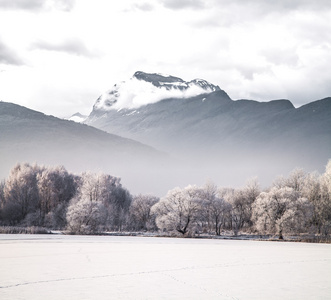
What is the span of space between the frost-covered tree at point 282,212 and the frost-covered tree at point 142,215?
91.9ft

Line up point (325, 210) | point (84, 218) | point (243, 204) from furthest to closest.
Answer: point (243, 204), point (84, 218), point (325, 210)

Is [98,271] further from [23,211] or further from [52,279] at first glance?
[23,211]

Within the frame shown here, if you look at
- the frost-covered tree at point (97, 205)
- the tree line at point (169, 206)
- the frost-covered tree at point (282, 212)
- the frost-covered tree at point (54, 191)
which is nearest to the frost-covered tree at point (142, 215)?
the tree line at point (169, 206)

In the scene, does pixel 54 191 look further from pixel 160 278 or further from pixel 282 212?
pixel 160 278

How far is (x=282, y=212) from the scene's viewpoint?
228 feet

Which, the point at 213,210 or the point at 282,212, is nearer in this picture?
the point at 282,212

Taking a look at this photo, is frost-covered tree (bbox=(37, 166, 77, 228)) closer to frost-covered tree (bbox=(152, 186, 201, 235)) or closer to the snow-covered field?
frost-covered tree (bbox=(152, 186, 201, 235))

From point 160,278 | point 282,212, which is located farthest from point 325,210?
point 160,278

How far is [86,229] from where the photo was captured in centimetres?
7394

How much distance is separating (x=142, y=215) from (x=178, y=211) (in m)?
24.9

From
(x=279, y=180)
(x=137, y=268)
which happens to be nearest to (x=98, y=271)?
(x=137, y=268)

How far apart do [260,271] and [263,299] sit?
28.0 feet

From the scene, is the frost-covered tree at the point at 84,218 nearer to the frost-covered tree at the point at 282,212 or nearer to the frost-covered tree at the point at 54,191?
the frost-covered tree at the point at 54,191

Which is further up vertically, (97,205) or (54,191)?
(54,191)
